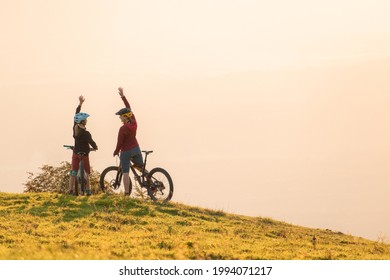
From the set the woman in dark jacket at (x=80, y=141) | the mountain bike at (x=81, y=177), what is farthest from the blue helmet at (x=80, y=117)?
the mountain bike at (x=81, y=177)

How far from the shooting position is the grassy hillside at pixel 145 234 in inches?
666

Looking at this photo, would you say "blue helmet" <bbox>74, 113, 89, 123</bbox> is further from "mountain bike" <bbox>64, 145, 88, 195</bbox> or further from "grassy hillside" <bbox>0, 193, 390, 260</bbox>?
"grassy hillside" <bbox>0, 193, 390, 260</bbox>

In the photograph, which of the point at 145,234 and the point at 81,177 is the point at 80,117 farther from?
the point at 145,234

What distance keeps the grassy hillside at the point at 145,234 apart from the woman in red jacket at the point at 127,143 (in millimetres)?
1302

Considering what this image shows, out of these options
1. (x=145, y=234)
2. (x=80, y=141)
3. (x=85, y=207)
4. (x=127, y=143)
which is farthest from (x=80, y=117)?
(x=145, y=234)

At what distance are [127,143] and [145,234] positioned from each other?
23.5 feet

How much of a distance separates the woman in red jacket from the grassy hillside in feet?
4.27

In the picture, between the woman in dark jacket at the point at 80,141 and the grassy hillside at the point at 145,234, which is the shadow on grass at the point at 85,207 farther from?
the woman in dark jacket at the point at 80,141

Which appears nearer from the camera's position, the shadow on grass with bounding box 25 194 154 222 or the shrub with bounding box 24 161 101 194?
the shadow on grass with bounding box 25 194 154 222

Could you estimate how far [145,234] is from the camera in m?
20.0

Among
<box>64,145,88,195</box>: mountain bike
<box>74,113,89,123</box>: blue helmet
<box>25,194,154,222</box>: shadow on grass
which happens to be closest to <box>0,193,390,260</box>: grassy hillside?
<box>25,194,154,222</box>: shadow on grass

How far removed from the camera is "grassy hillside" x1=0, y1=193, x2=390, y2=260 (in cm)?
1691
